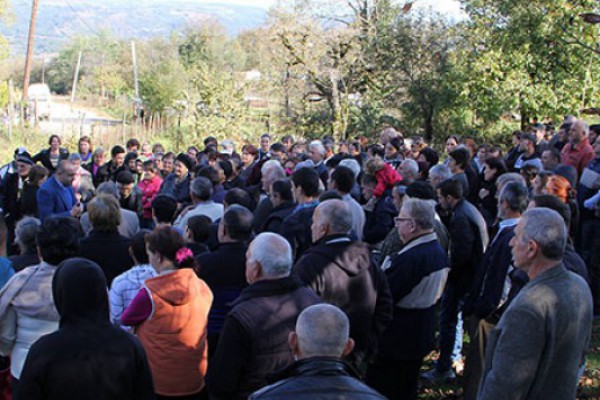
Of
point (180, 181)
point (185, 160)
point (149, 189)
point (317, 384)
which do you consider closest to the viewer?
point (317, 384)

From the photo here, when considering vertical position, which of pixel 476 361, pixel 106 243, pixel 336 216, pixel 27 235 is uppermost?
pixel 336 216

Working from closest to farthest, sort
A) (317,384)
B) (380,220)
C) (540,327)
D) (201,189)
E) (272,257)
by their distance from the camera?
(317,384) → (540,327) → (272,257) → (201,189) → (380,220)

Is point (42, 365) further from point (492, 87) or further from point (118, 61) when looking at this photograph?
point (118, 61)

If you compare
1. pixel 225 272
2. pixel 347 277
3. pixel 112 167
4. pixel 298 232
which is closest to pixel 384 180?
pixel 298 232

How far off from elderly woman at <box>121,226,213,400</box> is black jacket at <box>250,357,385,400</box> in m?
1.63

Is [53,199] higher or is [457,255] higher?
[457,255]

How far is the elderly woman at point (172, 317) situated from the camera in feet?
13.3

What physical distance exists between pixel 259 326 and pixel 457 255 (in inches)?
119

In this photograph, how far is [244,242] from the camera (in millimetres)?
4676

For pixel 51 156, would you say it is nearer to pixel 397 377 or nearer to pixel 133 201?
pixel 133 201

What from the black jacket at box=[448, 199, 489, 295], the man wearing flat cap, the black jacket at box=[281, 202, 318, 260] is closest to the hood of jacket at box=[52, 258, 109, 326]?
the black jacket at box=[281, 202, 318, 260]

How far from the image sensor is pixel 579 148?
951cm

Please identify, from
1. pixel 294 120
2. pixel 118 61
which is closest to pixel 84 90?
pixel 118 61

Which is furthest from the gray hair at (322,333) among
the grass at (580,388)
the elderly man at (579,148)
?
the elderly man at (579,148)
